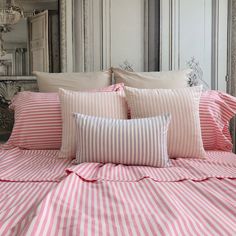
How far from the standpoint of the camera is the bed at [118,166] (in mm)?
830

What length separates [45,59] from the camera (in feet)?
7.79

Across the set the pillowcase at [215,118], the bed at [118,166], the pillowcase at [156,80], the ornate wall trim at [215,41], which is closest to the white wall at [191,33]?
the ornate wall trim at [215,41]

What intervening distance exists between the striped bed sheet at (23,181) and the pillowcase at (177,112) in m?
0.48

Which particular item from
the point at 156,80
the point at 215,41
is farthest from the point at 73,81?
the point at 215,41

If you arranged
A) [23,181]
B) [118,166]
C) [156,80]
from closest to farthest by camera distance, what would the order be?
[23,181]
[118,166]
[156,80]

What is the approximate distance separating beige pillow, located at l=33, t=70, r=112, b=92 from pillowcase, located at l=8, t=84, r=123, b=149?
0.23 meters

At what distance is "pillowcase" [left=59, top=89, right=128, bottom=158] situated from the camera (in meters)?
1.66

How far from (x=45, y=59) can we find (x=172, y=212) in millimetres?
1777

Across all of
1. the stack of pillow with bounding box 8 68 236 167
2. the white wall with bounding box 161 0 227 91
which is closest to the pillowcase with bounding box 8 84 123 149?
the stack of pillow with bounding box 8 68 236 167

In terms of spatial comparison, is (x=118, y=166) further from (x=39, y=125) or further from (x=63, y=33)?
(x=63, y=33)

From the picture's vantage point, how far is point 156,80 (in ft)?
6.67

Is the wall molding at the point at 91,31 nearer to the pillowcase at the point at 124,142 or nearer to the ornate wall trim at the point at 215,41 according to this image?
the ornate wall trim at the point at 215,41

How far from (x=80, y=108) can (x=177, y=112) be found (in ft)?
1.63

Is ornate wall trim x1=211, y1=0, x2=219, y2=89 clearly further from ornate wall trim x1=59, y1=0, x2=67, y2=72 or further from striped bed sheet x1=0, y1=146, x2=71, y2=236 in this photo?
striped bed sheet x1=0, y1=146, x2=71, y2=236
